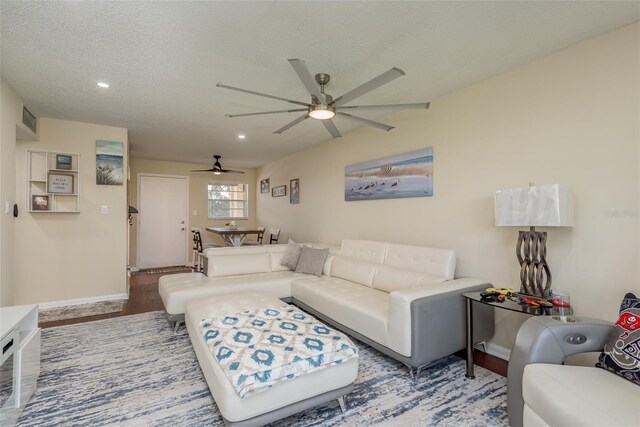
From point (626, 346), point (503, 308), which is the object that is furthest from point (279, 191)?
point (626, 346)

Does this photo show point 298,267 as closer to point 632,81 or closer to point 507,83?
point 507,83

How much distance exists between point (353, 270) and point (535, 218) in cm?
196

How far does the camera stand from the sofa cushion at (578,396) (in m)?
1.16

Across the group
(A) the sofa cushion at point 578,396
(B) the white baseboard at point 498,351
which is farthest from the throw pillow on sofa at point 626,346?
(B) the white baseboard at point 498,351

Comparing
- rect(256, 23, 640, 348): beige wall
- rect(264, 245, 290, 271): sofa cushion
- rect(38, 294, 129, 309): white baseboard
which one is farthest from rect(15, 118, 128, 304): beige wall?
rect(256, 23, 640, 348): beige wall

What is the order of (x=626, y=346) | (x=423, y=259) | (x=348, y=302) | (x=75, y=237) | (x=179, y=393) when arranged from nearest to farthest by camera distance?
(x=626, y=346) → (x=179, y=393) → (x=348, y=302) → (x=423, y=259) → (x=75, y=237)

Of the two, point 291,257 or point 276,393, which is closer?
point 276,393

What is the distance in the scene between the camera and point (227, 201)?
785 cm

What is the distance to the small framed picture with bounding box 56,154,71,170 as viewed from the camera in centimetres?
400

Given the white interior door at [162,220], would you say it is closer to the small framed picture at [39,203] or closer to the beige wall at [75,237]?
the beige wall at [75,237]

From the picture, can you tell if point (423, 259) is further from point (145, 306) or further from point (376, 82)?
point (145, 306)

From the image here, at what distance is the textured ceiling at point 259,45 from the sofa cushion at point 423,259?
5.13 ft

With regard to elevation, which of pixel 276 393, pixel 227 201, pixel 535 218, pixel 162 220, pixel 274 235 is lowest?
pixel 276 393

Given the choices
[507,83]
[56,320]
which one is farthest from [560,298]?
[56,320]
